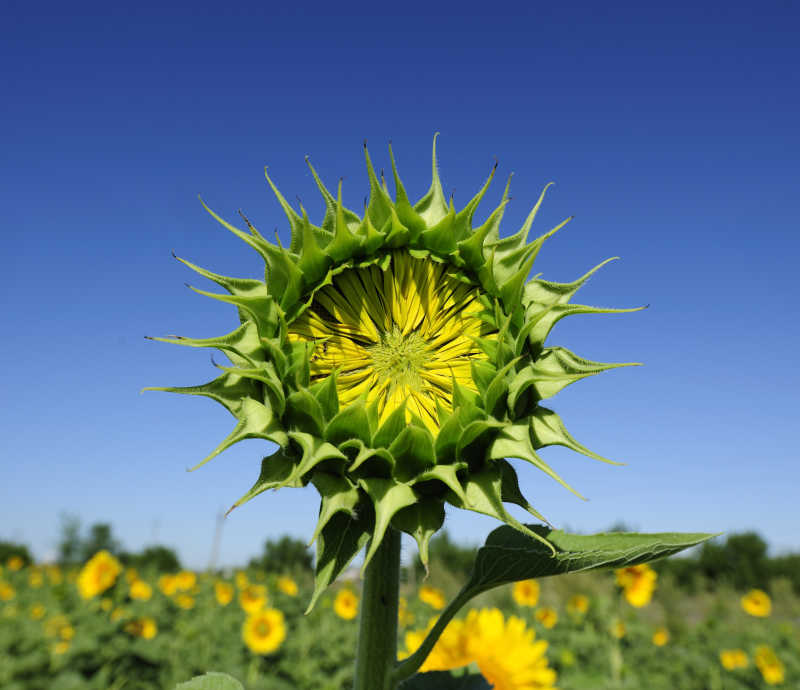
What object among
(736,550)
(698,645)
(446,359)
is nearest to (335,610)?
(698,645)

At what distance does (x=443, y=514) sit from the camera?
4.98 feet

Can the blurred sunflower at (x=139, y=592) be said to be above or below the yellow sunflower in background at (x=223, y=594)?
below

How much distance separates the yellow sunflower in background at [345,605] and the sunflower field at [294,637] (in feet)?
0.07

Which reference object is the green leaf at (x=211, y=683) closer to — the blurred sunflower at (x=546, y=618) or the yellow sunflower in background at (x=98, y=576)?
the yellow sunflower in background at (x=98, y=576)

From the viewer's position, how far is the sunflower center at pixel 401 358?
1.73 meters

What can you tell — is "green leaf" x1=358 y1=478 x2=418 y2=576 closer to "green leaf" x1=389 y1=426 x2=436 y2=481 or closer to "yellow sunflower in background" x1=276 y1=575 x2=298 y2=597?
"green leaf" x1=389 y1=426 x2=436 y2=481

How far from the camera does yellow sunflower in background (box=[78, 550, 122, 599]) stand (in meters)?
9.68

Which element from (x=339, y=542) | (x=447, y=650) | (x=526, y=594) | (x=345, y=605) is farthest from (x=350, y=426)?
(x=345, y=605)

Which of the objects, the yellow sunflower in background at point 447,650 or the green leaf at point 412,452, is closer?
the green leaf at point 412,452

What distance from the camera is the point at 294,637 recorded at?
10.5 metres

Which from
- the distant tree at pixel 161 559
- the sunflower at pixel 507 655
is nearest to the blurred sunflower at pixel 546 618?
the sunflower at pixel 507 655

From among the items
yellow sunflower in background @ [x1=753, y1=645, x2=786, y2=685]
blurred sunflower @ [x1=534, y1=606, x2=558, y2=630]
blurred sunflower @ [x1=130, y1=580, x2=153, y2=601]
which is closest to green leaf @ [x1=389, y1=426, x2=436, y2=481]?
blurred sunflower @ [x1=534, y1=606, x2=558, y2=630]

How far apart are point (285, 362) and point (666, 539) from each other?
97 cm

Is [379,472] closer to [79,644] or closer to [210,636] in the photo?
[79,644]
